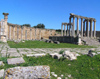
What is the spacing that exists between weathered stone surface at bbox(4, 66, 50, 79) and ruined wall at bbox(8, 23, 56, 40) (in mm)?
26571

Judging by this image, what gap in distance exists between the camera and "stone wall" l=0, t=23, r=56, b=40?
28508 mm

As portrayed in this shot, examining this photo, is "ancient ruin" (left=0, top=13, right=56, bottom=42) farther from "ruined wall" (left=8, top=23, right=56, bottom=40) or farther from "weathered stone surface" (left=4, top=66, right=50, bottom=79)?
"weathered stone surface" (left=4, top=66, right=50, bottom=79)

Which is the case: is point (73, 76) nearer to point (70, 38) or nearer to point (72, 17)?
point (70, 38)

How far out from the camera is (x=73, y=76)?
134 inches

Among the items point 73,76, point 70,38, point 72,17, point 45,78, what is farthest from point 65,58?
point 72,17

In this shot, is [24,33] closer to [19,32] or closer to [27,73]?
[19,32]

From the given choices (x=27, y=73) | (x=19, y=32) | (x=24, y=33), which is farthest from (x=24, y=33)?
(x=27, y=73)

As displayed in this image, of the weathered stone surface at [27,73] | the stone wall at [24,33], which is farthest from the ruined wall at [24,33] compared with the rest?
the weathered stone surface at [27,73]

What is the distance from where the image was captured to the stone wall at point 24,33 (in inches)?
1122

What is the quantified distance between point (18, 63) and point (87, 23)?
2777cm

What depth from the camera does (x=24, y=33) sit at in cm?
3406

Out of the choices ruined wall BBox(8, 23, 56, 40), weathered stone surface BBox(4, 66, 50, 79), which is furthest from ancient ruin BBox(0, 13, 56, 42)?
weathered stone surface BBox(4, 66, 50, 79)

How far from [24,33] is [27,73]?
32.6m

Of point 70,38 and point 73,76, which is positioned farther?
point 70,38
